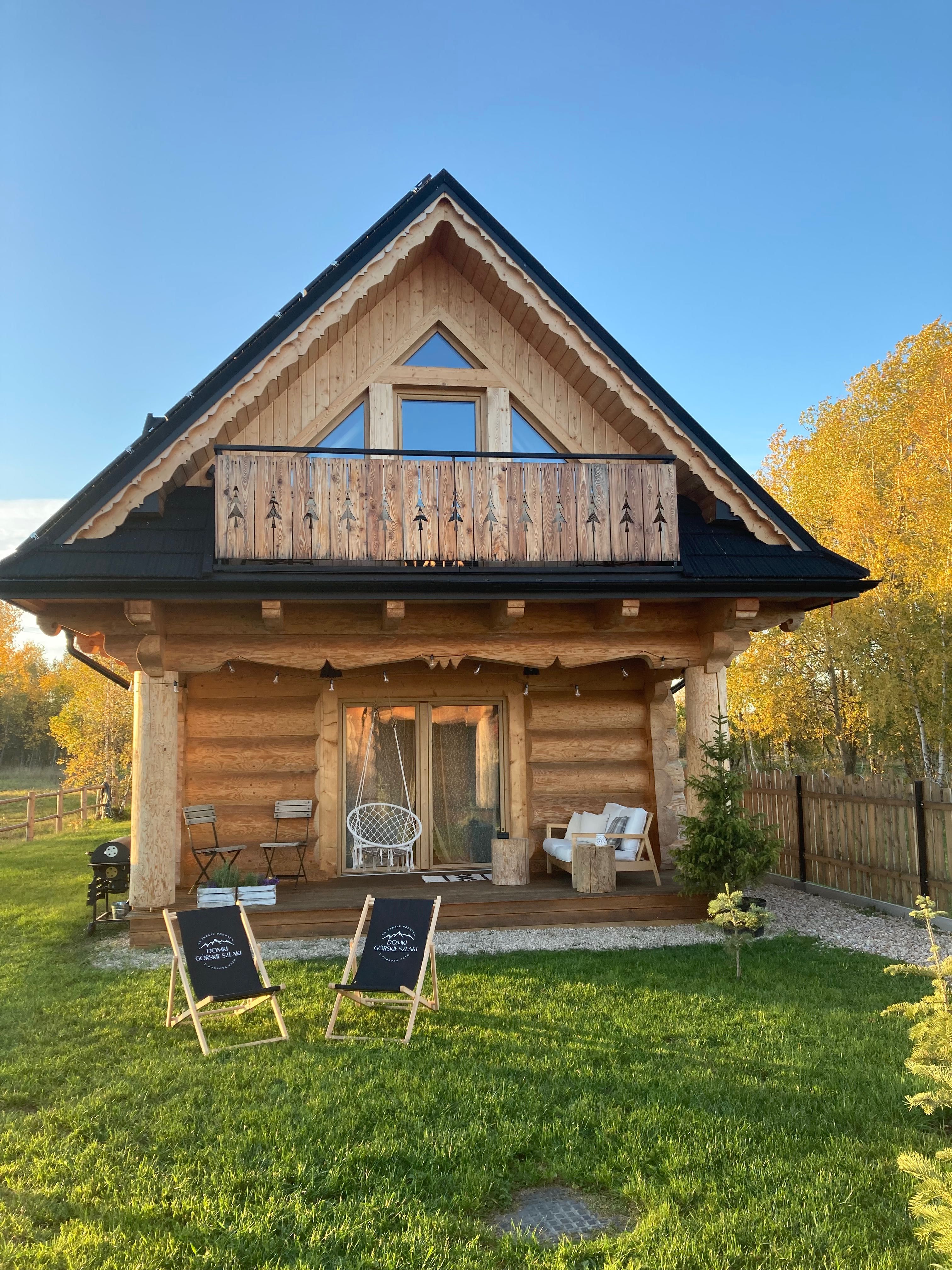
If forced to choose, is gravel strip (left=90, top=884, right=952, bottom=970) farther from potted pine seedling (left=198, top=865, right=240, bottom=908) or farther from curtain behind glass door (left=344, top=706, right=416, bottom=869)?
curtain behind glass door (left=344, top=706, right=416, bottom=869)

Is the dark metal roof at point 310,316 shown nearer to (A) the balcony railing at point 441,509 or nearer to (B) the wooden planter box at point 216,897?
(A) the balcony railing at point 441,509

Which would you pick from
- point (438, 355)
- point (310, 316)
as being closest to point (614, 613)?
point (438, 355)

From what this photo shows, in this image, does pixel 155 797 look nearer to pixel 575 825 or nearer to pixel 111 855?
pixel 111 855

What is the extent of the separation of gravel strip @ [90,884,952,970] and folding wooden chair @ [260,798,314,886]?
186 centimetres

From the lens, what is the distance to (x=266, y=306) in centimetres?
2053

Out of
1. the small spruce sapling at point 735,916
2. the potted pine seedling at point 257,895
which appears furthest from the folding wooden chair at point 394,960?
the potted pine seedling at point 257,895

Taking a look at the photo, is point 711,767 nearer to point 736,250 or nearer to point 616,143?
point 616,143

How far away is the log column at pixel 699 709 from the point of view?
9.93 meters

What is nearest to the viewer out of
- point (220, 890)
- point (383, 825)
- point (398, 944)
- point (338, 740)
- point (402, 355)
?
point (398, 944)

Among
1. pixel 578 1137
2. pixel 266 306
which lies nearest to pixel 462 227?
pixel 578 1137

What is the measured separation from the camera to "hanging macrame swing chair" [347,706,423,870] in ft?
37.4

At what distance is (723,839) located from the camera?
336 inches

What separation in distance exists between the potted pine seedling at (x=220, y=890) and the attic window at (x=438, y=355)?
6.50 m

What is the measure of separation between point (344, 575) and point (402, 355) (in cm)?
337
